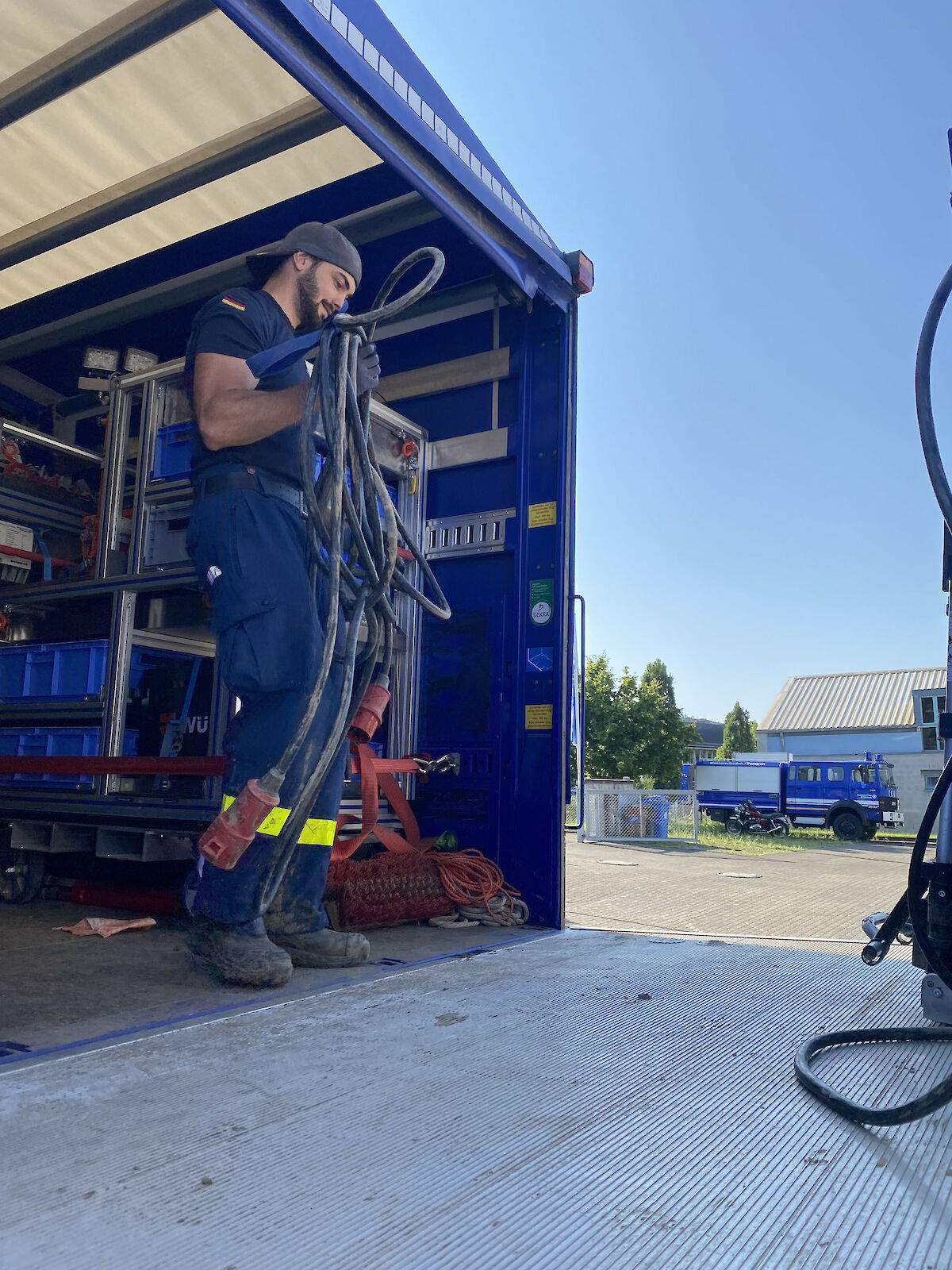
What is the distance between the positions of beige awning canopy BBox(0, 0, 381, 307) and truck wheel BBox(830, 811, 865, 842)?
19.6 metres

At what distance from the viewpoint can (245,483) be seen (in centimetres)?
286

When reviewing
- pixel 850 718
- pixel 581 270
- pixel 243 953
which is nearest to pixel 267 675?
pixel 243 953

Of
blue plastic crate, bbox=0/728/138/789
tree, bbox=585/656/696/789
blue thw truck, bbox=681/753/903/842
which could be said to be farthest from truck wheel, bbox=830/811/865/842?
blue plastic crate, bbox=0/728/138/789

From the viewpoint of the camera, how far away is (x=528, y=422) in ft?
13.8

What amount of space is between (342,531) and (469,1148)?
1.90 m

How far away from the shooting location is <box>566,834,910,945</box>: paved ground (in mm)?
6488

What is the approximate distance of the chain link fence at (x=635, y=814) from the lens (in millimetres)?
17078

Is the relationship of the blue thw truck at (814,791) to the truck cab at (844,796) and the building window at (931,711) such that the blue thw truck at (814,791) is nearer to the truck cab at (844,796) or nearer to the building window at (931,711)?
the truck cab at (844,796)

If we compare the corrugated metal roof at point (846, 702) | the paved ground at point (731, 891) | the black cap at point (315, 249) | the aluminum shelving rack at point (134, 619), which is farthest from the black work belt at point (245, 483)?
the corrugated metal roof at point (846, 702)

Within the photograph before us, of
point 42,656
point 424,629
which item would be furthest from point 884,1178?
point 42,656

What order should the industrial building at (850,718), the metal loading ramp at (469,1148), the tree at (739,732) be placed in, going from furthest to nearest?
the tree at (739,732), the industrial building at (850,718), the metal loading ramp at (469,1148)

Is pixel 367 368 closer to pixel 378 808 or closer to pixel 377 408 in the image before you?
pixel 377 408

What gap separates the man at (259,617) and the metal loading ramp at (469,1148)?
1.57ft

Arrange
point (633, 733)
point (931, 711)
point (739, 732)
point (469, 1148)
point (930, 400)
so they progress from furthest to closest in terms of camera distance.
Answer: point (739, 732) → point (633, 733) → point (931, 711) → point (930, 400) → point (469, 1148)
